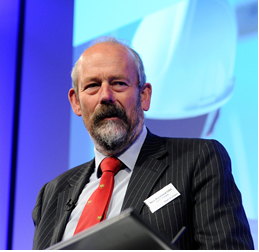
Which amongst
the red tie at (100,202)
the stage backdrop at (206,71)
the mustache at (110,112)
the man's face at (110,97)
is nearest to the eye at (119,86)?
the man's face at (110,97)

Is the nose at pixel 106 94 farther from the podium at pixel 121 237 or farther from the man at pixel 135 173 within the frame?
the podium at pixel 121 237

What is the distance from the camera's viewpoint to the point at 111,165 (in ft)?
6.02

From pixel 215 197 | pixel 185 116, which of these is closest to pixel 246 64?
pixel 185 116

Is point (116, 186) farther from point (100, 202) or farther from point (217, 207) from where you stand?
point (217, 207)

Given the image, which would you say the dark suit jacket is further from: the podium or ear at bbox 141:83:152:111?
the podium

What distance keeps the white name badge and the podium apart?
0.77m

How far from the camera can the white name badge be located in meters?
1.52

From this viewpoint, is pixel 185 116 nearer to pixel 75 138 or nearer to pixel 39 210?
pixel 75 138

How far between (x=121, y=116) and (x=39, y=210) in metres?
0.76

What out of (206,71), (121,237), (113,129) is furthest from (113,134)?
(206,71)

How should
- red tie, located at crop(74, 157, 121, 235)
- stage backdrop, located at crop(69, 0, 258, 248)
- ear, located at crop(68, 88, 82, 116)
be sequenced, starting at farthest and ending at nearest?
stage backdrop, located at crop(69, 0, 258, 248), ear, located at crop(68, 88, 82, 116), red tie, located at crop(74, 157, 121, 235)

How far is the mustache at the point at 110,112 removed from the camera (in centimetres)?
182

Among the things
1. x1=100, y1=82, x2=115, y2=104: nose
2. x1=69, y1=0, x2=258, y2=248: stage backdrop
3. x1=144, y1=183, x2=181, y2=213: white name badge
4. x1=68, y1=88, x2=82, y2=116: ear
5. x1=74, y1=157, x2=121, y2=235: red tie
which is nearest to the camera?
x1=144, y1=183, x2=181, y2=213: white name badge

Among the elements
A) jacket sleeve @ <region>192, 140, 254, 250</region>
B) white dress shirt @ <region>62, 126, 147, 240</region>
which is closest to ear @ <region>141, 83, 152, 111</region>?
white dress shirt @ <region>62, 126, 147, 240</region>
